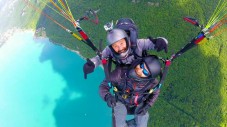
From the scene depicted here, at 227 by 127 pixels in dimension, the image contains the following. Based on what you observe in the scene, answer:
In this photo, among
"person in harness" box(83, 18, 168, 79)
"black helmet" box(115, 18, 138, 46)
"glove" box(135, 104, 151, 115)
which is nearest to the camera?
"person in harness" box(83, 18, 168, 79)

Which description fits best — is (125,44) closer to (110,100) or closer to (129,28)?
(129,28)

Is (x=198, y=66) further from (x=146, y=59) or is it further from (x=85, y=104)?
(x=146, y=59)

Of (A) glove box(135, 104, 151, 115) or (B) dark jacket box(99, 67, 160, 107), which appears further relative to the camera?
(A) glove box(135, 104, 151, 115)

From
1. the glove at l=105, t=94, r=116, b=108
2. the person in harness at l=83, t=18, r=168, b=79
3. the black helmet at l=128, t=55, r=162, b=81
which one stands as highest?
the person in harness at l=83, t=18, r=168, b=79

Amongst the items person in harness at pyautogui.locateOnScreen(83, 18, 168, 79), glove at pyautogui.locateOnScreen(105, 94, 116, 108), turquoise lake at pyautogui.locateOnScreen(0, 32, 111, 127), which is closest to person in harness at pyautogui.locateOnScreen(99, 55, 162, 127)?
glove at pyautogui.locateOnScreen(105, 94, 116, 108)

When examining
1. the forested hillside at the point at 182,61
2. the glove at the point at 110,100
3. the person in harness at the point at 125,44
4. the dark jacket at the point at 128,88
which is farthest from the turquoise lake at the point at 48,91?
the person in harness at the point at 125,44

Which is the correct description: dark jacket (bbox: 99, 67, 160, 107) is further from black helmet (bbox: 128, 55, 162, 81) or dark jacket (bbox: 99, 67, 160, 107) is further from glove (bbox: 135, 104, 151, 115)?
black helmet (bbox: 128, 55, 162, 81)
